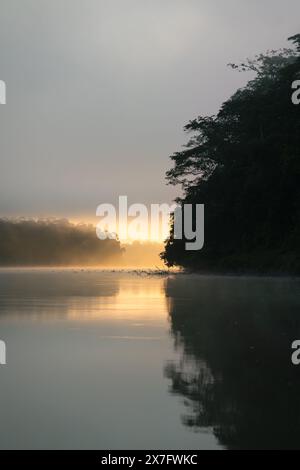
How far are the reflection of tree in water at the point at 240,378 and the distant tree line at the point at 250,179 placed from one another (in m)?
24.2

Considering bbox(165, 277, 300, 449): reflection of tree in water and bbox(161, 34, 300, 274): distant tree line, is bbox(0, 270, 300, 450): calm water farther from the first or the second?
bbox(161, 34, 300, 274): distant tree line

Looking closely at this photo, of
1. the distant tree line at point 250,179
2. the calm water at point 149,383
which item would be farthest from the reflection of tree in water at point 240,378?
the distant tree line at point 250,179

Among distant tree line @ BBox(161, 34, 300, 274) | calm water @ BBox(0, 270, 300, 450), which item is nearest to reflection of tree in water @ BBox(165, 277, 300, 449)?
calm water @ BBox(0, 270, 300, 450)

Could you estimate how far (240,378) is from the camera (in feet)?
27.0

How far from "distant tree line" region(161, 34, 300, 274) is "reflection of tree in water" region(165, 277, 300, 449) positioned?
955 inches

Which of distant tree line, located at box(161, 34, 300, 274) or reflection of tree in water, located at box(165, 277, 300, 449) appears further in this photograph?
distant tree line, located at box(161, 34, 300, 274)

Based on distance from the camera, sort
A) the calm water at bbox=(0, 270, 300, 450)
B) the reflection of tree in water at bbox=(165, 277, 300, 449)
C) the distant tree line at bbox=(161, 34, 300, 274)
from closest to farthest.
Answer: the calm water at bbox=(0, 270, 300, 450) → the reflection of tree in water at bbox=(165, 277, 300, 449) → the distant tree line at bbox=(161, 34, 300, 274)

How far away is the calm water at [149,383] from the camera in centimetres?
584

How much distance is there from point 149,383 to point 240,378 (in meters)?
1.07

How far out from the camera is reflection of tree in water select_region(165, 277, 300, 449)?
606 cm

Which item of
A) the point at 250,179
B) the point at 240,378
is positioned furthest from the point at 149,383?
the point at 250,179

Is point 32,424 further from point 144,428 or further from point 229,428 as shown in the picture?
point 229,428

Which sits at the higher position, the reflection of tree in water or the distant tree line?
the distant tree line

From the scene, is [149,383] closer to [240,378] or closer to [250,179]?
[240,378]
